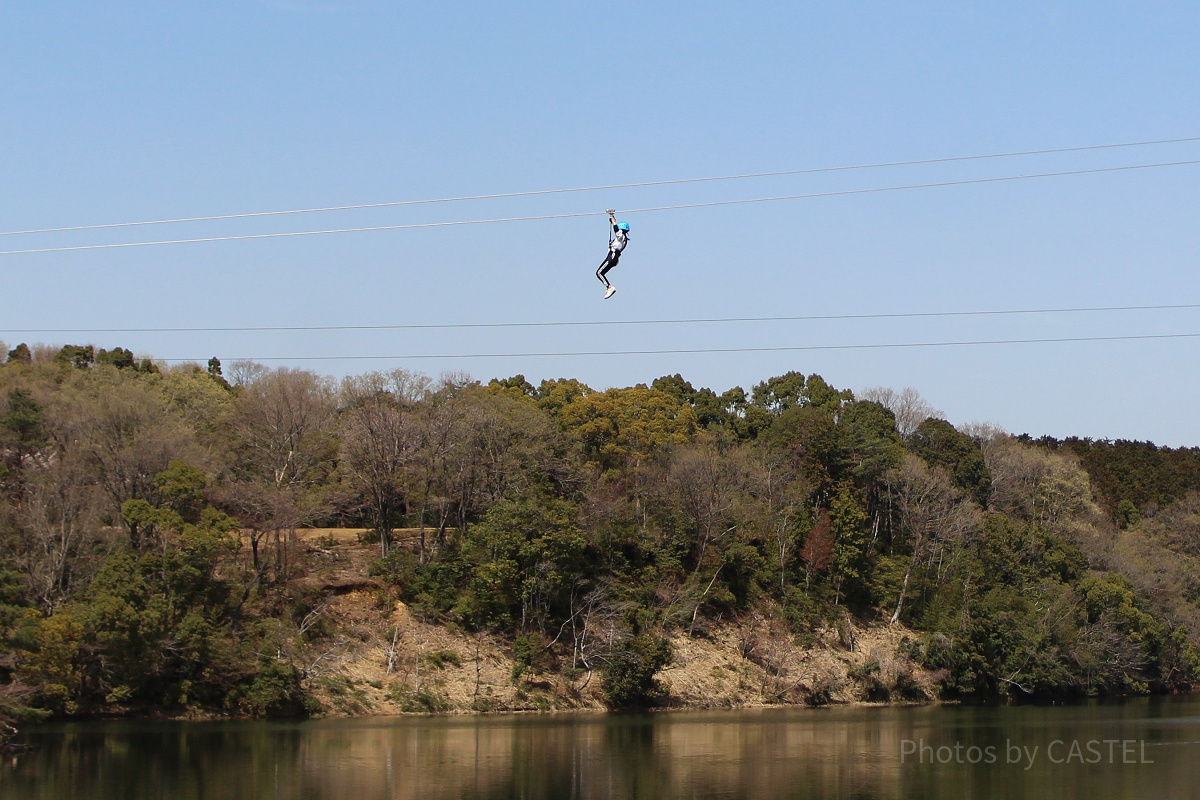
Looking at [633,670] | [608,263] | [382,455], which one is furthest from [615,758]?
[382,455]

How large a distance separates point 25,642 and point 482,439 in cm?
2800

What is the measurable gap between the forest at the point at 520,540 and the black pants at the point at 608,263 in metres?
27.4

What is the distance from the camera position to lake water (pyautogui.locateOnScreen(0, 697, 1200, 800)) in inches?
1496

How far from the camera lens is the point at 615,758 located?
44.6m

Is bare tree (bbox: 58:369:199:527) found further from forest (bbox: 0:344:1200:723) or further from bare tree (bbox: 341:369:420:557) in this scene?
bare tree (bbox: 341:369:420:557)

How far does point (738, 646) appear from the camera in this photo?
6838cm

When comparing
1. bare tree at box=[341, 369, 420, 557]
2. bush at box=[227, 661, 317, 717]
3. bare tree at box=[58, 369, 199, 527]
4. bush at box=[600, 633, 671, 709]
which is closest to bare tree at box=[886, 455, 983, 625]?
bush at box=[600, 633, 671, 709]

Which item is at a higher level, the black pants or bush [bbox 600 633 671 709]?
the black pants

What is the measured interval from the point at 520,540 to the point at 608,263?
32.2 m

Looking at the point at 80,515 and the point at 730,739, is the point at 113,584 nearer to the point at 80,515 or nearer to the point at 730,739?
the point at 80,515

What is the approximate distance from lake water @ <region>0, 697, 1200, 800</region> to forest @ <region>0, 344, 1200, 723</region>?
4.31 m

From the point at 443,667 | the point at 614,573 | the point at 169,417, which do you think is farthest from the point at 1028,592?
the point at 169,417

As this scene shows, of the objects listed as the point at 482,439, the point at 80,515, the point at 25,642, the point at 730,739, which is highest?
the point at 482,439

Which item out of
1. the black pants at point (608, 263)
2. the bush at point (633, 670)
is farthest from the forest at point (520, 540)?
the black pants at point (608, 263)
